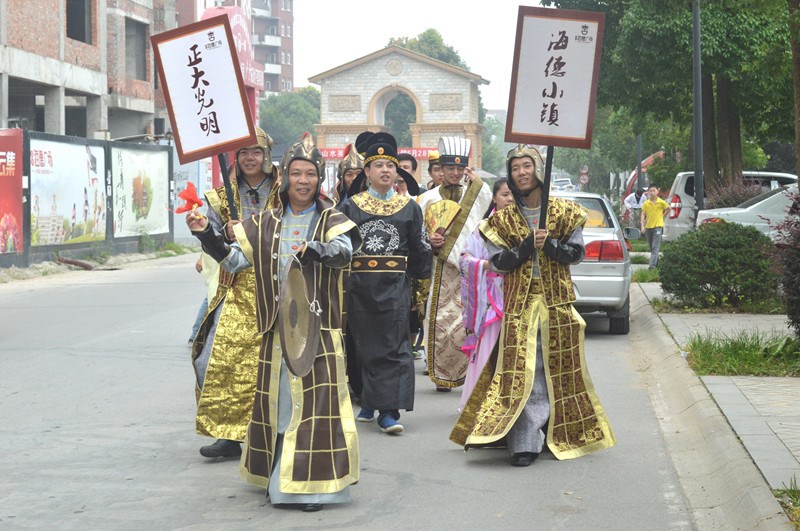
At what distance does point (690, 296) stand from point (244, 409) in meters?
8.54

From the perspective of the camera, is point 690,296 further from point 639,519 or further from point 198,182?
point 198,182

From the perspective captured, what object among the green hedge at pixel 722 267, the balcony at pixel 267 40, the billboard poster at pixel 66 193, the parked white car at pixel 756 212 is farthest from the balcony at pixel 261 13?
the green hedge at pixel 722 267

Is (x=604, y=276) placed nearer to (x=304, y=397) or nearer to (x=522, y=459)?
(x=522, y=459)

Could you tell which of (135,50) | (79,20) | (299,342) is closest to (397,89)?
(135,50)

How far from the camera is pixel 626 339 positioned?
13.7 meters

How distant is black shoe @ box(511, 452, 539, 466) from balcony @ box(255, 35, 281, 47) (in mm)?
138071

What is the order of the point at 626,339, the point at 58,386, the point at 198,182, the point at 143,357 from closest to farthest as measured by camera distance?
the point at 58,386 < the point at 143,357 < the point at 626,339 < the point at 198,182

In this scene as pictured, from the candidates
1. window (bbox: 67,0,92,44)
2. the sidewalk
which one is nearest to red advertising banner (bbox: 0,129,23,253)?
the sidewalk

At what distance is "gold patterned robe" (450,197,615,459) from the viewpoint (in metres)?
7.26

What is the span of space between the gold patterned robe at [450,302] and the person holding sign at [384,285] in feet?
4.14

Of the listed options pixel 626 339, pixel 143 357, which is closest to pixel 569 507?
pixel 143 357

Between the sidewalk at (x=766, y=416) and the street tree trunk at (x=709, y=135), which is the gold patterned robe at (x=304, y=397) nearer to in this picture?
the sidewalk at (x=766, y=416)

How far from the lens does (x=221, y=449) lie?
7.22 m

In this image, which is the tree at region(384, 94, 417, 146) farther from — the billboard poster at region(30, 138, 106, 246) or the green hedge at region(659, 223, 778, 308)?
the green hedge at region(659, 223, 778, 308)
